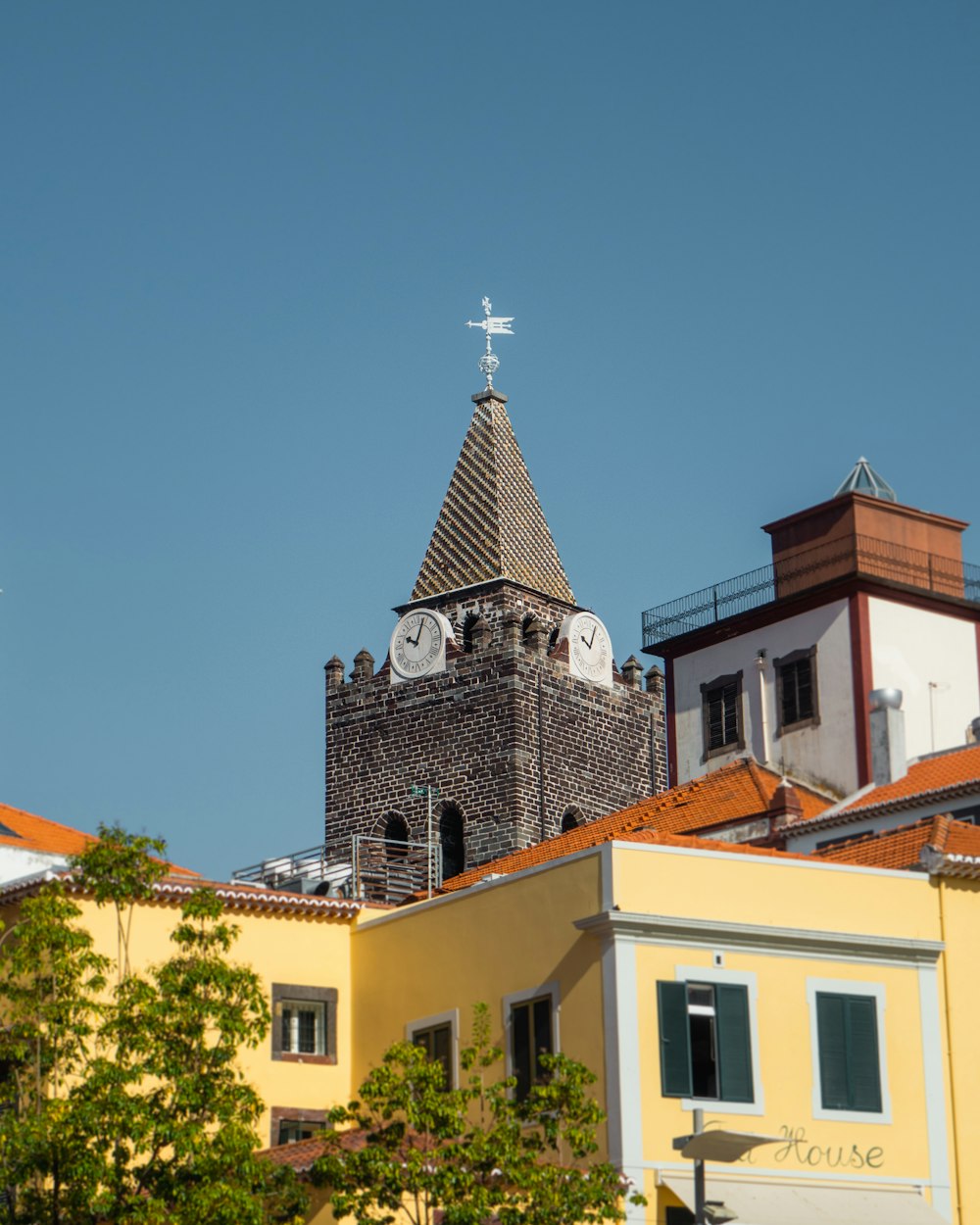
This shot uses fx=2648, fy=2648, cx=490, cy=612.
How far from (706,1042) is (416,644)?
36.5 meters

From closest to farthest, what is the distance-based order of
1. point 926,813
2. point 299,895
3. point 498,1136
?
point 498,1136 → point 299,895 → point 926,813

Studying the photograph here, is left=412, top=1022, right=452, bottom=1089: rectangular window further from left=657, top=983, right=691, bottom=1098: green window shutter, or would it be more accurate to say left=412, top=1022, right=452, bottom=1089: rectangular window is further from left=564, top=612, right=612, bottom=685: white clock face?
left=564, top=612, right=612, bottom=685: white clock face

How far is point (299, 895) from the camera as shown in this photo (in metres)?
37.0

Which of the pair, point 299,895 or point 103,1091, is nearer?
point 103,1091

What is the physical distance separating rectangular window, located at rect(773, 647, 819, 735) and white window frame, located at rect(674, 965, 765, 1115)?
2059cm

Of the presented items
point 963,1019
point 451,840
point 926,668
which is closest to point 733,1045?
point 963,1019

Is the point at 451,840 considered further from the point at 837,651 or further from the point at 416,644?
the point at 837,651

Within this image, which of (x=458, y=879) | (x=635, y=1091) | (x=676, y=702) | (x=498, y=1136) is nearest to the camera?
(x=498, y=1136)

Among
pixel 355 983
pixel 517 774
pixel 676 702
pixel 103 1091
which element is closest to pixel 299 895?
pixel 355 983

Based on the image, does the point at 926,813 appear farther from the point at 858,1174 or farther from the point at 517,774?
the point at 517,774

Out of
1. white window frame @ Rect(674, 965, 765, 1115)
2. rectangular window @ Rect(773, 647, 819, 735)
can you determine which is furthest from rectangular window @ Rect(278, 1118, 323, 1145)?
rectangular window @ Rect(773, 647, 819, 735)

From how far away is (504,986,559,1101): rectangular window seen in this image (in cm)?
3212

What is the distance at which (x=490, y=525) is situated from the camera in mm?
69625

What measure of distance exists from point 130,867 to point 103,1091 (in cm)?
351
